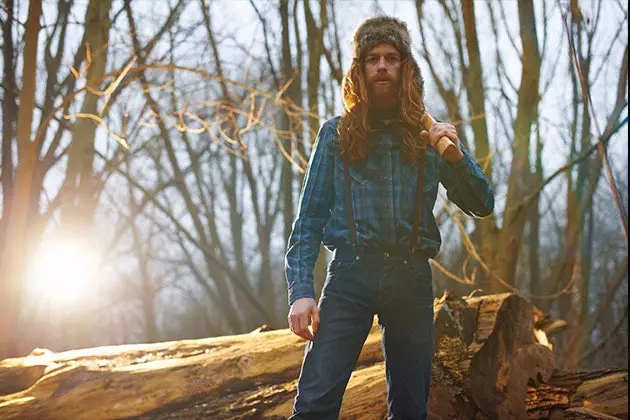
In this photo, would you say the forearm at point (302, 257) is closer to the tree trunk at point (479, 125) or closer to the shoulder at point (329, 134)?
the shoulder at point (329, 134)

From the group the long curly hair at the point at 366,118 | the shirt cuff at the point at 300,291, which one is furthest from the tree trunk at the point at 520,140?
the shirt cuff at the point at 300,291

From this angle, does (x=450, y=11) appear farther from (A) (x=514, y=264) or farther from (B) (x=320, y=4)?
(A) (x=514, y=264)

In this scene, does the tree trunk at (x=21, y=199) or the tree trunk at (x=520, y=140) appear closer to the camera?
the tree trunk at (x=21, y=199)

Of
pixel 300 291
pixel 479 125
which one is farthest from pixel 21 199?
pixel 479 125

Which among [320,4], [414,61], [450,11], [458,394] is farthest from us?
[450,11]

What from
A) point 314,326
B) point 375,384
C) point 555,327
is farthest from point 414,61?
point 555,327

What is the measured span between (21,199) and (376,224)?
124 inches

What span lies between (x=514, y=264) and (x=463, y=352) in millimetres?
2801

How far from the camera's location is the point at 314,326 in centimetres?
217

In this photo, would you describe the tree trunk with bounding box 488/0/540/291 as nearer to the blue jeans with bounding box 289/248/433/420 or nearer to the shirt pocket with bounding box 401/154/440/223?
the shirt pocket with bounding box 401/154/440/223

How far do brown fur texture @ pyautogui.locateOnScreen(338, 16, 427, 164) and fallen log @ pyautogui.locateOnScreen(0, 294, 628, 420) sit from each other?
1.67m

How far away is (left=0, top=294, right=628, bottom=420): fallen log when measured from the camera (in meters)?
3.34

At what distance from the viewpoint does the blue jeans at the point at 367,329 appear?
2.14m

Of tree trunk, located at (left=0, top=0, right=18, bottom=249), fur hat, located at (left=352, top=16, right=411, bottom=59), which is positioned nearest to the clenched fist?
fur hat, located at (left=352, top=16, right=411, bottom=59)
